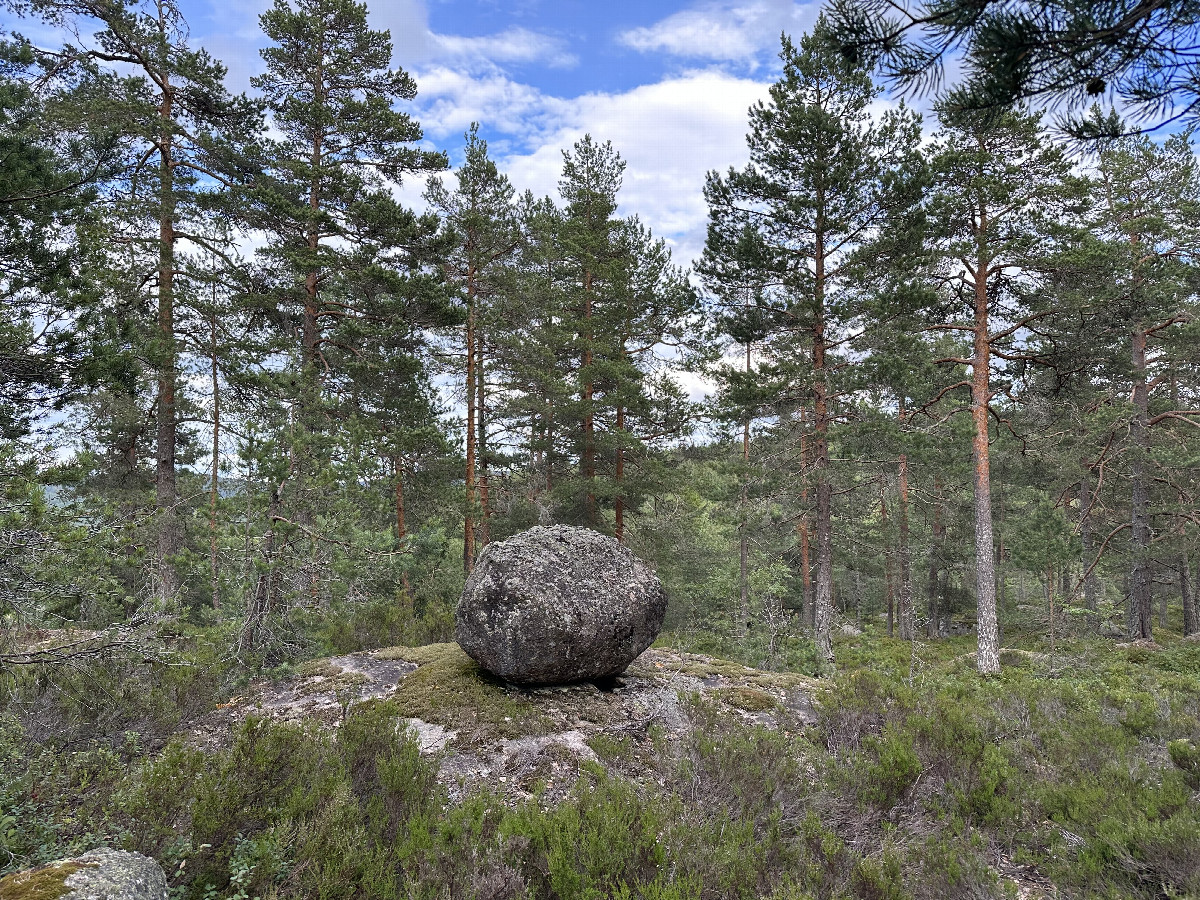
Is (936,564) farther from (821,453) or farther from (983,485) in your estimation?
(821,453)

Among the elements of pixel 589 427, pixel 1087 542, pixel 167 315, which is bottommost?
pixel 1087 542

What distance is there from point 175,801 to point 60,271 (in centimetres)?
687

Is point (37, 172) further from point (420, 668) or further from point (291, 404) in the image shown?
point (420, 668)

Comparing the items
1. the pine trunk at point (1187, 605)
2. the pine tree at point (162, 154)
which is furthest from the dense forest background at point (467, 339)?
the pine trunk at point (1187, 605)

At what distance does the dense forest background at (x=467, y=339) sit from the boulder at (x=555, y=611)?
1767mm

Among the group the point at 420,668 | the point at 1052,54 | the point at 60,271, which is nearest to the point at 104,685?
the point at 420,668

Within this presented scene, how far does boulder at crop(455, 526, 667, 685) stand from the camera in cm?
A: 600

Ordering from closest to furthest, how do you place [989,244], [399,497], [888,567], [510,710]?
[510,710] → [989,244] → [399,497] → [888,567]

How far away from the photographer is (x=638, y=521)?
54.2ft

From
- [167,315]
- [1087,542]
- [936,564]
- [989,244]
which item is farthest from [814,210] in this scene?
[1087,542]

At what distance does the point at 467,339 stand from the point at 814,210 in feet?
29.8

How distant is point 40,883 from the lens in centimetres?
216

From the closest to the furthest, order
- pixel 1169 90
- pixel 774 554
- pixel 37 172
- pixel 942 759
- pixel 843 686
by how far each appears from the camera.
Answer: pixel 1169 90 → pixel 942 759 → pixel 843 686 → pixel 37 172 → pixel 774 554

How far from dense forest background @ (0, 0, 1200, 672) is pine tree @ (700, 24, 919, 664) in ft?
0.24
